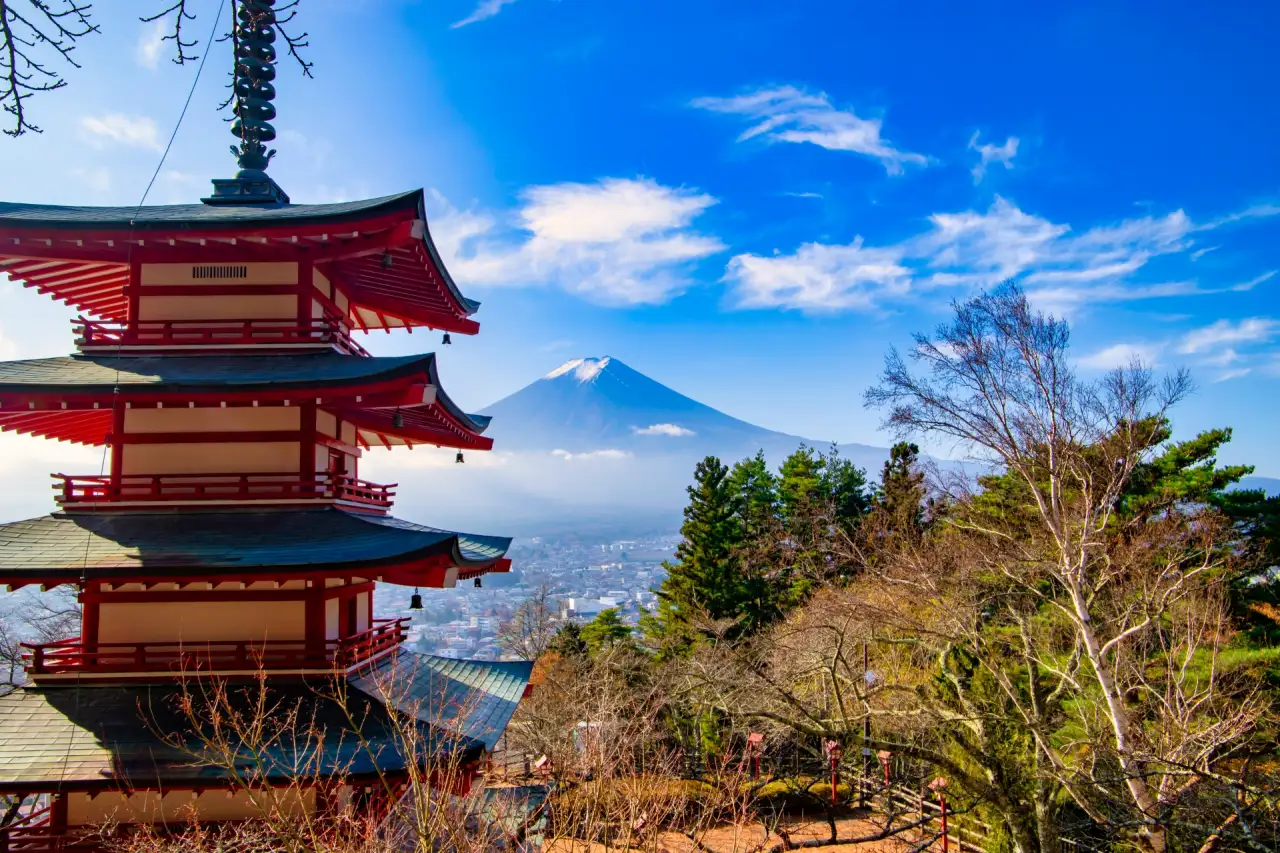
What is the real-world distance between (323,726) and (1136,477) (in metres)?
17.3

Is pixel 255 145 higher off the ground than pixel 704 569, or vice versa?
pixel 255 145

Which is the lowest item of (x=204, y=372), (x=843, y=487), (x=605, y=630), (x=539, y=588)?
(x=539, y=588)

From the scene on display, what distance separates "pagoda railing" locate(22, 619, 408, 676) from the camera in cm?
709

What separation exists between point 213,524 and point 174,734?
6.33ft

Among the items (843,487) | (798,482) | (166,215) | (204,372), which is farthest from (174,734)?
(843,487)

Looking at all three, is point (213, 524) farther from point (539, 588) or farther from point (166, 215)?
point (539, 588)

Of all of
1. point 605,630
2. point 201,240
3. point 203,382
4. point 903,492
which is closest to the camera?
point 203,382

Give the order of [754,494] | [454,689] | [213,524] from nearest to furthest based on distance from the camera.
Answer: [213,524]
[454,689]
[754,494]

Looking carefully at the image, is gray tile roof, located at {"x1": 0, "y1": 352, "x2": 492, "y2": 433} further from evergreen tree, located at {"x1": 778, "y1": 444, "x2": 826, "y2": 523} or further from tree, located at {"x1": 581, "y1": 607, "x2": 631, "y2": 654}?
evergreen tree, located at {"x1": 778, "y1": 444, "x2": 826, "y2": 523}

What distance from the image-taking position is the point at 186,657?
23.5 feet

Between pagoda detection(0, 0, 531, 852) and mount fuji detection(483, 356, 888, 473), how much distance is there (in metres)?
111

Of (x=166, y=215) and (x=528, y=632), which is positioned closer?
(x=166, y=215)

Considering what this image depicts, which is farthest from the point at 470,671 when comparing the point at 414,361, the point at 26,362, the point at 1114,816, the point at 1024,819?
the point at 1114,816

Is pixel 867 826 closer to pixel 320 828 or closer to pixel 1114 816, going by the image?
pixel 1114 816
